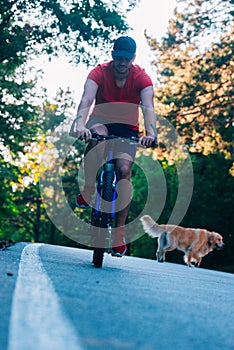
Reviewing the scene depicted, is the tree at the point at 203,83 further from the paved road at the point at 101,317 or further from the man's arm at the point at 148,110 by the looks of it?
the paved road at the point at 101,317

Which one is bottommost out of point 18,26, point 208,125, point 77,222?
point 77,222

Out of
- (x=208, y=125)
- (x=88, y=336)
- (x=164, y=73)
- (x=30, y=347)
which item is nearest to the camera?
(x=30, y=347)

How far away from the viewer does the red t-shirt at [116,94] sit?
709cm

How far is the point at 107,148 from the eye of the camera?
7137 millimetres

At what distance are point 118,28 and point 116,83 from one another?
58.1 feet

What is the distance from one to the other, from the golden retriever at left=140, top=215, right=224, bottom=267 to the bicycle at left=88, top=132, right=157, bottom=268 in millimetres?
10020

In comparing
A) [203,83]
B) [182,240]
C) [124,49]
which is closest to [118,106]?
[124,49]

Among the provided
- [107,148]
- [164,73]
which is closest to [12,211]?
[164,73]

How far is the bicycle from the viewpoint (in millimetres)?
6787

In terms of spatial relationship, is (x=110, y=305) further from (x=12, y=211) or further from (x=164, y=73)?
(x=12, y=211)

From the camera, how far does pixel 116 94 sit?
710 centimetres

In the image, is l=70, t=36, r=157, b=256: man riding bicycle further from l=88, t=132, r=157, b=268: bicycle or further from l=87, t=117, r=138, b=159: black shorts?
l=88, t=132, r=157, b=268: bicycle

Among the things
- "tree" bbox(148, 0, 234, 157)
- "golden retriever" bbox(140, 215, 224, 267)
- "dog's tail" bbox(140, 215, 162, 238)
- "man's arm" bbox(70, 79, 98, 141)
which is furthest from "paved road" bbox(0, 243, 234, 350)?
"tree" bbox(148, 0, 234, 157)

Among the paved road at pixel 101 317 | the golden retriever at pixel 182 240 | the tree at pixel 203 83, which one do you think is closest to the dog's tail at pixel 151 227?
the golden retriever at pixel 182 240
